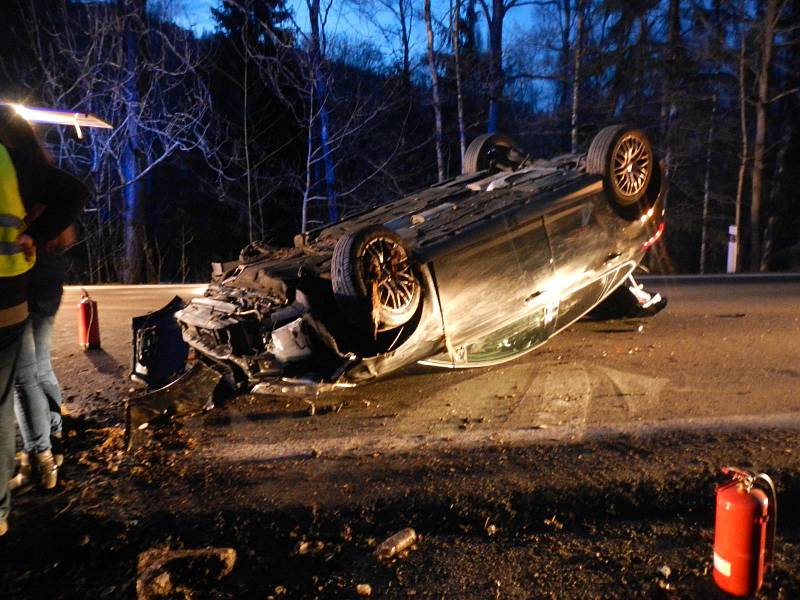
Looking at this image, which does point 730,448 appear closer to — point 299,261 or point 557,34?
point 299,261

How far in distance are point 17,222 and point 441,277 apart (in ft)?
8.36

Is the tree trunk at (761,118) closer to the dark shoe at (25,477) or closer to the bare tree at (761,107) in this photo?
the bare tree at (761,107)

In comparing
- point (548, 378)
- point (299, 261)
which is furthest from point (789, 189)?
point (299, 261)

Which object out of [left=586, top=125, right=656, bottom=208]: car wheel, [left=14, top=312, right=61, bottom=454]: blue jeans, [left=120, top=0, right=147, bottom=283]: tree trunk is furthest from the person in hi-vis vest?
[left=120, top=0, right=147, bottom=283]: tree trunk

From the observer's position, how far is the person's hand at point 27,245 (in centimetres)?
280

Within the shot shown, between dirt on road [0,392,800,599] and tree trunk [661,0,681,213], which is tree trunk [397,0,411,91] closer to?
tree trunk [661,0,681,213]

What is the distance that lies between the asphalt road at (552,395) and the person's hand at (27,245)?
1674mm

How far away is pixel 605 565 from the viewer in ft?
8.64

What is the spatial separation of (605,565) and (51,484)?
281 centimetres

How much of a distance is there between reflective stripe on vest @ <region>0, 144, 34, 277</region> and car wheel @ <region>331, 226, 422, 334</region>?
1.79 metres

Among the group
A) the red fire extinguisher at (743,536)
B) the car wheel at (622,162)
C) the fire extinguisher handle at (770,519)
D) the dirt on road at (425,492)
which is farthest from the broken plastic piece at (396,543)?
the car wheel at (622,162)

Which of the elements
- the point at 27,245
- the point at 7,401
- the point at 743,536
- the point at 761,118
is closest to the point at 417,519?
the point at 743,536

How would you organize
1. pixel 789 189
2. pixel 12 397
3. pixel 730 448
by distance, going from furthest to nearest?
1. pixel 789 189
2. pixel 730 448
3. pixel 12 397

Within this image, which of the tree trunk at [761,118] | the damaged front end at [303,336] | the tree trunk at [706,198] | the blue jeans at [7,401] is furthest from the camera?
the tree trunk at [706,198]
